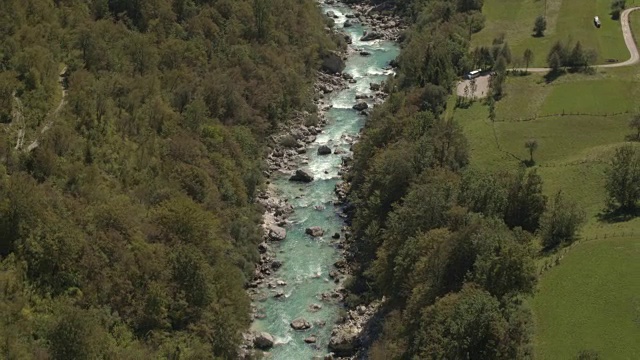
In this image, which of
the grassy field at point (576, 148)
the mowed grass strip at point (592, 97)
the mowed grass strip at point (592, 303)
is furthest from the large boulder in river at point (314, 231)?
the mowed grass strip at point (592, 97)

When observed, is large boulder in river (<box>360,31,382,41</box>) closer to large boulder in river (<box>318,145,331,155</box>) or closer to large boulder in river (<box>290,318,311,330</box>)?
large boulder in river (<box>318,145,331,155</box>)

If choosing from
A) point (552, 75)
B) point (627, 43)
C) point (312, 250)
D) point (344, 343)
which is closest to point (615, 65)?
point (552, 75)

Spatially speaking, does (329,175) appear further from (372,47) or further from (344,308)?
(372,47)

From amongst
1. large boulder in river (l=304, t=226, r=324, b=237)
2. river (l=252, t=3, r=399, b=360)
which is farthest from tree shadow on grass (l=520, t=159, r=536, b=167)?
large boulder in river (l=304, t=226, r=324, b=237)

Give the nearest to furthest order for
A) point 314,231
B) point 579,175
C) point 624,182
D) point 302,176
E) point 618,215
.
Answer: point 624,182 → point 618,215 → point 579,175 → point 314,231 → point 302,176

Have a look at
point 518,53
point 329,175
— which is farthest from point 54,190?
point 518,53

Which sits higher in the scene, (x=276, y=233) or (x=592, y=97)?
(x=592, y=97)

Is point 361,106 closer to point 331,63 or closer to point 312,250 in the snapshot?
point 331,63

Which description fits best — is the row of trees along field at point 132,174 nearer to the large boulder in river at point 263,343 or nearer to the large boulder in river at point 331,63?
the large boulder in river at point 263,343
